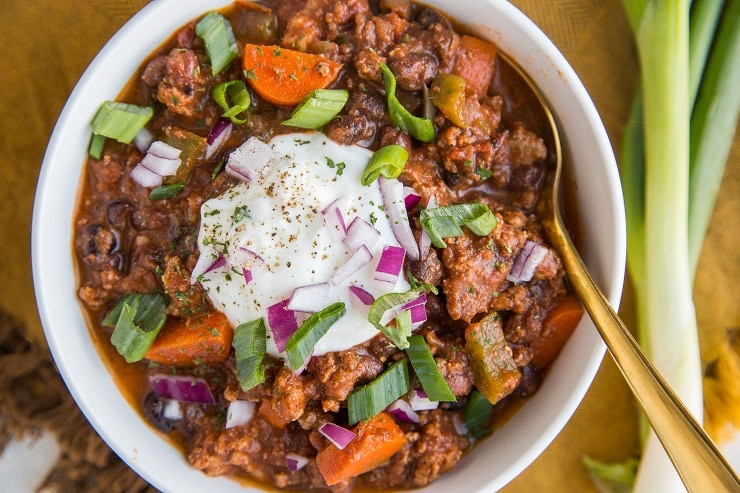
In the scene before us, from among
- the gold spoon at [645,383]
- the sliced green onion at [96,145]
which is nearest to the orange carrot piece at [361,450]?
the gold spoon at [645,383]

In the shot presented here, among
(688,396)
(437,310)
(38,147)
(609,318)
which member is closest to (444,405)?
(437,310)

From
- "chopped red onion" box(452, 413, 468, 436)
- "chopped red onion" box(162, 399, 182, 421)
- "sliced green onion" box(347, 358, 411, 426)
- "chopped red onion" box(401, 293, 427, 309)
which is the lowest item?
"chopped red onion" box(162, 399, 182, 421)

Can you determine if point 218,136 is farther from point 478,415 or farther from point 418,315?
point 478,415

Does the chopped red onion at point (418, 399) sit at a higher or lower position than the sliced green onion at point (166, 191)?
lower

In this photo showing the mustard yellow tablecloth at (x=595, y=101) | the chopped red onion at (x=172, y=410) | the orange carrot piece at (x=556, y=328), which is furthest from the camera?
the mustard yellow tablecloth at (x=595, y=101)

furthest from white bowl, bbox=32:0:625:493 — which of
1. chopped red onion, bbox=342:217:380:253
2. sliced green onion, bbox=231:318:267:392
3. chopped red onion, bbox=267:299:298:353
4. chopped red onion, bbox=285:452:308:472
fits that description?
chopped red onion, bbox=342:217:380:253

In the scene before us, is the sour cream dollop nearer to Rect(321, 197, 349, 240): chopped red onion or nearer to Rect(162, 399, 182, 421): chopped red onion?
Rect(321, 197, 349, 240): chopped red onion

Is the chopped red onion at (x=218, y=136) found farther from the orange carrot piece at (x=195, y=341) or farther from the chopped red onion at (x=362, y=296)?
the chopped red onion at (x=362, y=296)
